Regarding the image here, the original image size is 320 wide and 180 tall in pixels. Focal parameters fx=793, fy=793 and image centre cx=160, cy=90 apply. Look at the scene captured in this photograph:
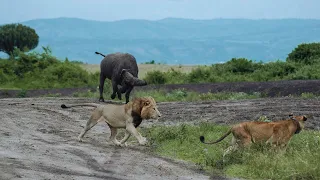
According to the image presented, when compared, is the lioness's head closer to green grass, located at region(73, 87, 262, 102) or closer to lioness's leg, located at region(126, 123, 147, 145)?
lioness's leg, located at region(126, 123, 147, 145)

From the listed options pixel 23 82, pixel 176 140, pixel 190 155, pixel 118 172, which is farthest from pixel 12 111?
pixel 23 82

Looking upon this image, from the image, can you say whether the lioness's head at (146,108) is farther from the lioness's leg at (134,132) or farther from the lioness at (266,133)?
the lioness at (266,133)

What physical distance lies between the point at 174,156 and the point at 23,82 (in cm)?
2925

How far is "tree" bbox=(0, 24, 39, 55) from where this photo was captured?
258 feet

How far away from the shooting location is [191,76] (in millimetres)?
39188

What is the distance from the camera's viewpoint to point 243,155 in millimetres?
13297

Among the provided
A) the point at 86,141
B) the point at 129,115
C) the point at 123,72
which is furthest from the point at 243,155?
the point at 123,72

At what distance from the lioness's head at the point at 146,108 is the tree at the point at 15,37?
211 feet

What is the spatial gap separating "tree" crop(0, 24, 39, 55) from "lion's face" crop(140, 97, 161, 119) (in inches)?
2536

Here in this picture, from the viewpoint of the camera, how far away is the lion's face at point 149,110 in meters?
15.2

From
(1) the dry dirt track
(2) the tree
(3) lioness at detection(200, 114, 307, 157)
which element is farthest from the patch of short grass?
(2) the tree

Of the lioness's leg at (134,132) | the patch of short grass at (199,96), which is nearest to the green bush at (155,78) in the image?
the patch of short grass at (199,96)

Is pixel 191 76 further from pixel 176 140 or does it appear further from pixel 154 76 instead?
pixel 176 140

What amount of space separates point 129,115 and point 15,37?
213ft
